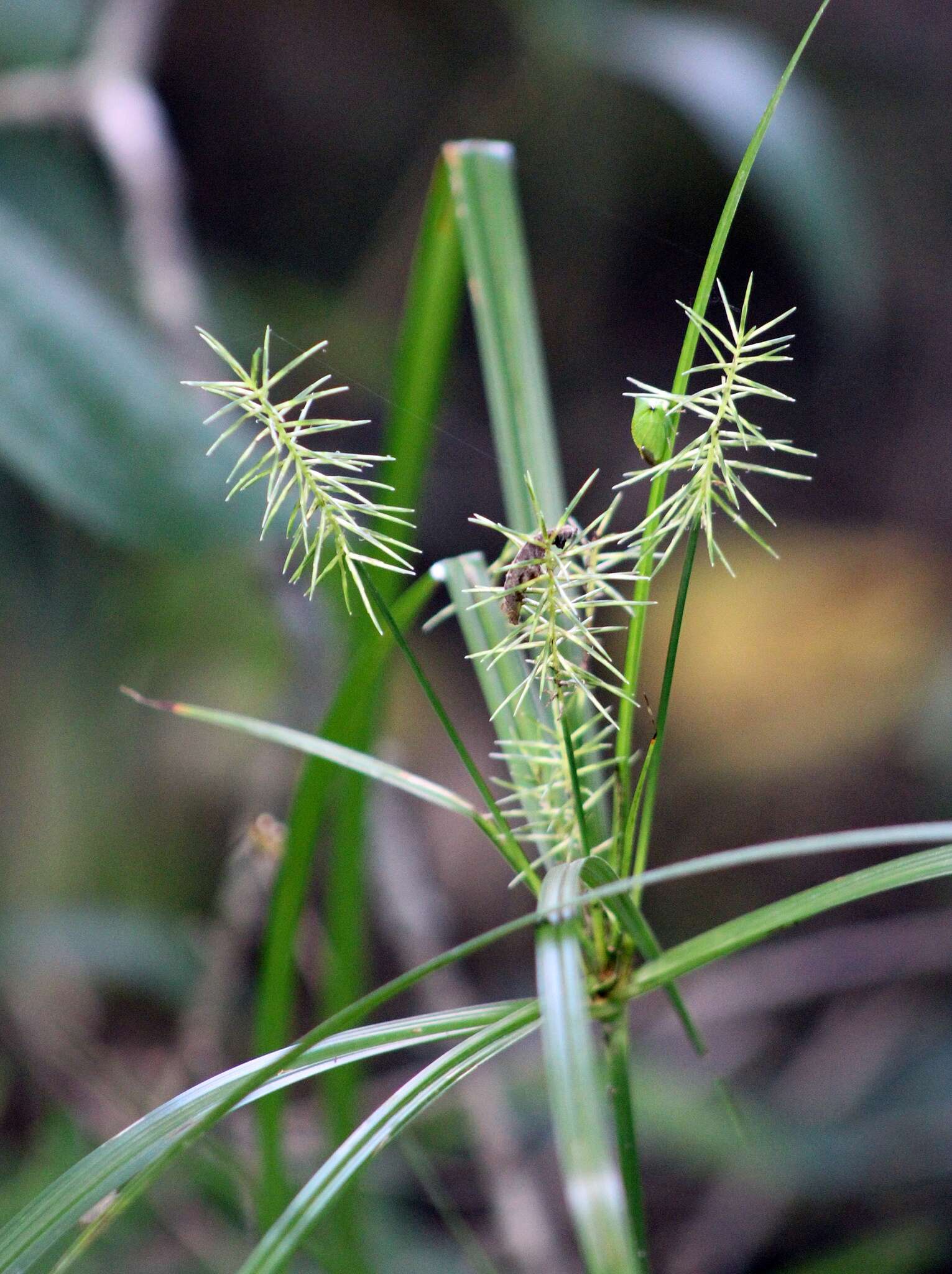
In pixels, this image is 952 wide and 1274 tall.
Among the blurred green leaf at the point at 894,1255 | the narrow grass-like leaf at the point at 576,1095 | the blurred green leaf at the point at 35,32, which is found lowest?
the blurred green leaf at the point at 894,1255

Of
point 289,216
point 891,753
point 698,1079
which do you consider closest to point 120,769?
point 698,1079

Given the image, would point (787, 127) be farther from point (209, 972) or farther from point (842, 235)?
point (209, 972)

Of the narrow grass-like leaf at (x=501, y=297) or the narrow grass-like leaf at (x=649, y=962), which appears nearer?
the narrow grass-like leaf at (x=649, y=962)

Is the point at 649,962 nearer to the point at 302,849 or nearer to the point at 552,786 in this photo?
the point at 552,786

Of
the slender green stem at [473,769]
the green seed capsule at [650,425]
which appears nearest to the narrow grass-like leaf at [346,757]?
the slender green stem at [473,769]

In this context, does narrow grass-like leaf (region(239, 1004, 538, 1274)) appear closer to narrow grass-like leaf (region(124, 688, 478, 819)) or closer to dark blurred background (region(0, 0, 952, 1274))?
narrow grass-like leaf (region(124, 688, 478, 819))

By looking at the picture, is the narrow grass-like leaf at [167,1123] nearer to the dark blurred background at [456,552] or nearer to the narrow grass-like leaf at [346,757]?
the narrow grass-like leaf at [346,757]
